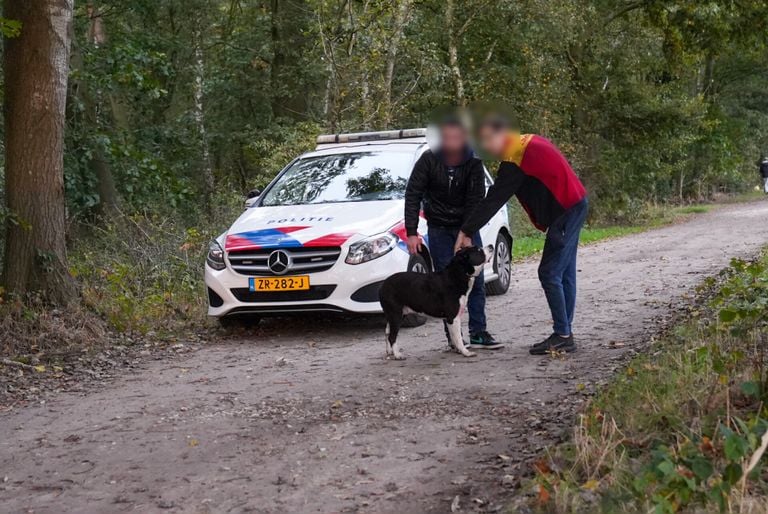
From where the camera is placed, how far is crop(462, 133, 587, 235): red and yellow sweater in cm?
769

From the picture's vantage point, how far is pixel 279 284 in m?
9.53

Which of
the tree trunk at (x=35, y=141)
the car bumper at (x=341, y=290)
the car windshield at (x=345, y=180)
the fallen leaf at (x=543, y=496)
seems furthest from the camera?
the car windshield at (x=345, y=180)

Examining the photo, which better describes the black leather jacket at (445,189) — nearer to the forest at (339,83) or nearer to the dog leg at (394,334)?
the dog leg at (394,334)

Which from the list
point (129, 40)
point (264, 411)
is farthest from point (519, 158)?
point (129, 40)

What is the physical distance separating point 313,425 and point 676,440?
238cm

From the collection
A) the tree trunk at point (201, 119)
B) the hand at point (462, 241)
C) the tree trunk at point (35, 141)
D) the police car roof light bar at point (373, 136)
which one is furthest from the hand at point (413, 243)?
the tree trunk at point (201, 119)

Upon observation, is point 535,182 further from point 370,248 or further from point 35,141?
point 35,141

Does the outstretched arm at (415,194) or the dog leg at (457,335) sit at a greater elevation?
the outstretched arm at (415,194)

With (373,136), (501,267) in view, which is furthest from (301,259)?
(501,267)

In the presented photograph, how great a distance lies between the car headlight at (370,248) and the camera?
9.48 meters

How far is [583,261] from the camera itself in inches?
654

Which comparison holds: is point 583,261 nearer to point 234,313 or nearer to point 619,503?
point 234,313

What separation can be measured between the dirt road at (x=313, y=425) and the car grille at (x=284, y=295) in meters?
0.46

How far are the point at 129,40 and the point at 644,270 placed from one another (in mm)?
10852
